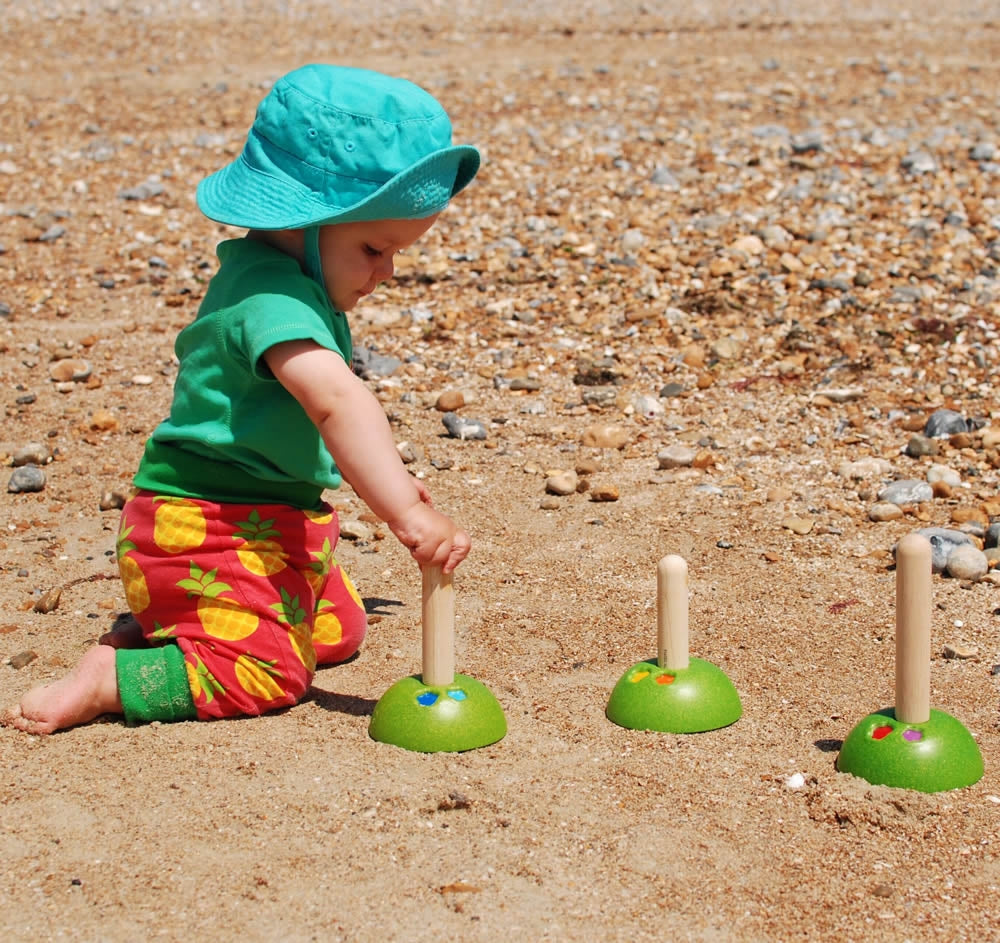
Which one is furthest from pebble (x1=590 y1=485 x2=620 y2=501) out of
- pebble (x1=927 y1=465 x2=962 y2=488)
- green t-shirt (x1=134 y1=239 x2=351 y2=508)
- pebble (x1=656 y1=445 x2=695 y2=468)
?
green t-shirt (x1=134 y1=239 x2=351 y2=508)

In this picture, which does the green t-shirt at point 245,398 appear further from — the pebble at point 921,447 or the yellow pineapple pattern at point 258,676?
the pebble at point 921,447

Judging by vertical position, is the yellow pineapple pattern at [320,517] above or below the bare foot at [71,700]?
above

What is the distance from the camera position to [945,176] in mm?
7934

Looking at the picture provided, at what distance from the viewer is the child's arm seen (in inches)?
114

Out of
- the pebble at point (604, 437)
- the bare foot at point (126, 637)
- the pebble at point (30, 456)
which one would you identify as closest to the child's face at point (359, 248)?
the bare foot at point (126, 637)

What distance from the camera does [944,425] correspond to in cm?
507

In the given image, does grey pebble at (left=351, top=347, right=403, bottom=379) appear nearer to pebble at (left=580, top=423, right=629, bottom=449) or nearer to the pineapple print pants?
pebble at (left=580, top=423, right=629, bottom=449)

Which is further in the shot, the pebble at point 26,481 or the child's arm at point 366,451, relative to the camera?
the pebble at point 26,481

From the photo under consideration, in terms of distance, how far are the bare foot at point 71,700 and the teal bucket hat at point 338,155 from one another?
110cm

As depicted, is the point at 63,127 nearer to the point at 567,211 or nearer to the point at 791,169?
the point at 567,211

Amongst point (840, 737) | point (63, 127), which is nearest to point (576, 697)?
point (840, 737)

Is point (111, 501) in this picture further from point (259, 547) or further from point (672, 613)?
point (672, 613)

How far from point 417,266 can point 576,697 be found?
13.2 ft

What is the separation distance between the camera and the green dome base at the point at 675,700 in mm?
3082
